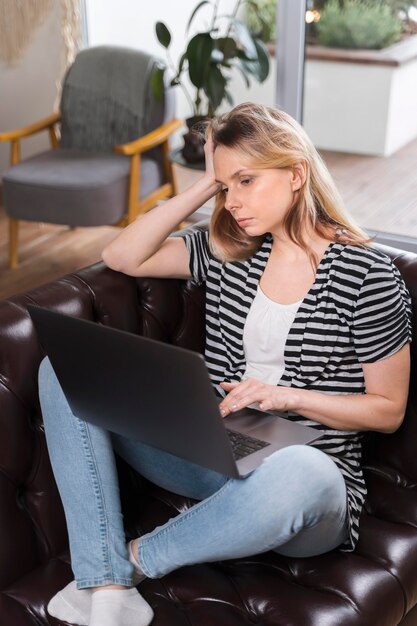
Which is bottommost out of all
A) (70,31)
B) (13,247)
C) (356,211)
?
(13,247)

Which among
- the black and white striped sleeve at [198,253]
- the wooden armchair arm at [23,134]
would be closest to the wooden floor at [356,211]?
the wooden armchair arm at [23,134]

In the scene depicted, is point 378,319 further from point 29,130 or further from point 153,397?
point 29,130

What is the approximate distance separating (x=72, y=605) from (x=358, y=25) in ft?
9.20

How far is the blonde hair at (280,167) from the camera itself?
1.63 m

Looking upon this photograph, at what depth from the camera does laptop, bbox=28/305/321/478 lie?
4.32 ft

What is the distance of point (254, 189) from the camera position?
1650 millimetres

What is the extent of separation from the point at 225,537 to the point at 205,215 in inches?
111

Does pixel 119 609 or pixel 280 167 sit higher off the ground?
pixel 280 167

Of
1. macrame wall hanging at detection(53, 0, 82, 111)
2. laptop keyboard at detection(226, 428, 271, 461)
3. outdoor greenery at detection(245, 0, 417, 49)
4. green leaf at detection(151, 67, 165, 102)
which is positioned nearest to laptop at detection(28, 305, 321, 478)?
laptop keyboard at detection(226, 428, 271, 461)

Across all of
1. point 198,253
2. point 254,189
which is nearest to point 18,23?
point 198,253

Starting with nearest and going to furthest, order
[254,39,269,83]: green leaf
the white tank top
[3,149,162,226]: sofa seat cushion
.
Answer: the white tank top < [3,149,162,226]: sofa seat cushion < [254,39,269,83]: green leaf

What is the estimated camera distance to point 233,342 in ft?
5.86

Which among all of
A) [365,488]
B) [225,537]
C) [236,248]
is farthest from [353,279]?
[225,537]

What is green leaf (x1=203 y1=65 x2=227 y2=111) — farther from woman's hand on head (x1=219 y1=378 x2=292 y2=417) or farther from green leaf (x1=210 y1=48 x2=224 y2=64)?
woman's hand on head (x1=219 y1=378 x2=292 y2=417)
